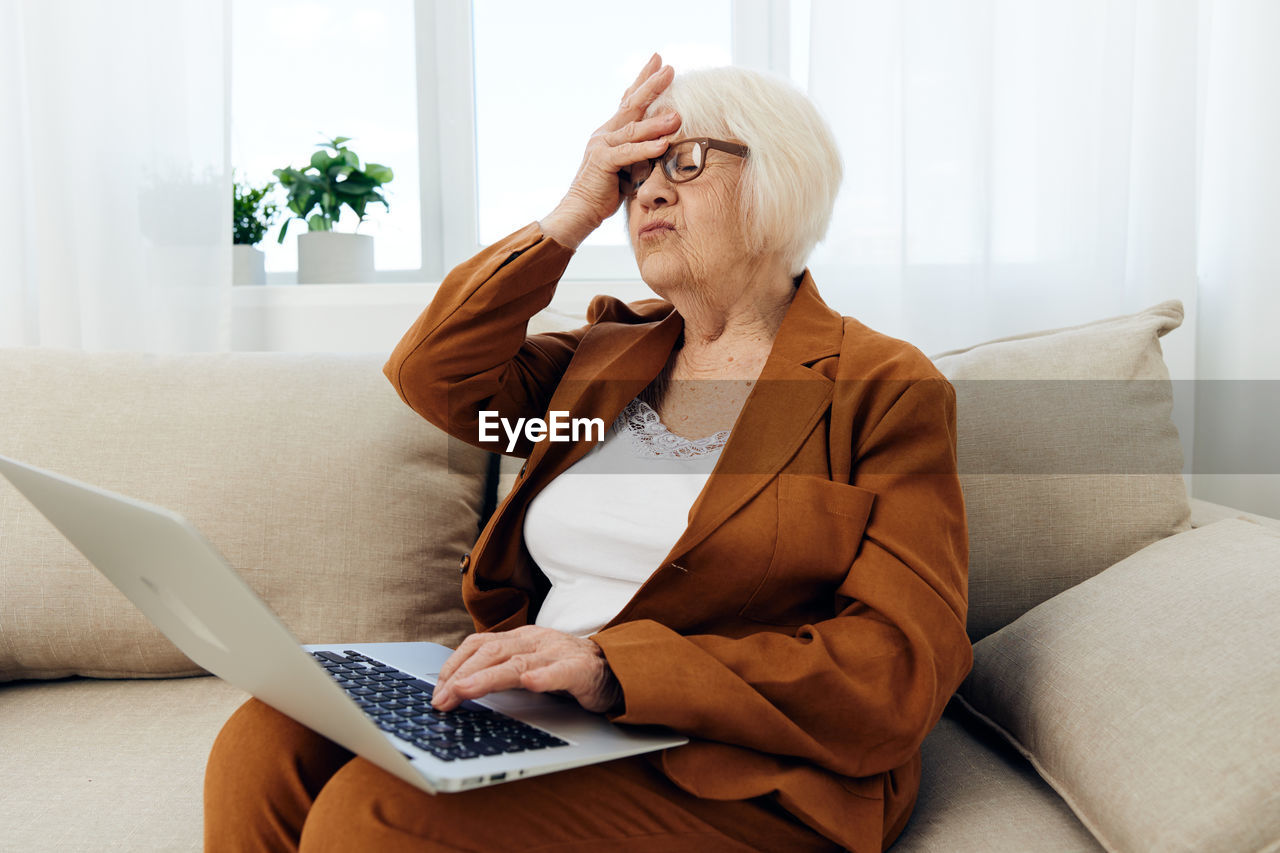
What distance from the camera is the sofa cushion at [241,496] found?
4.49ft

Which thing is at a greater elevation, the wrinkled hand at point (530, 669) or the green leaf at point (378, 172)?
the green leaf at point (378, 172)

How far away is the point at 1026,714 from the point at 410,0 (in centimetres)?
204

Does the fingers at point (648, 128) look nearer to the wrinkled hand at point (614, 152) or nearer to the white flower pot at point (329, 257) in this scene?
the wrinkled hand at point (614, 152)

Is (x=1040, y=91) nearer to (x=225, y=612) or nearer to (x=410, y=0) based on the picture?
(x=410, y=0)

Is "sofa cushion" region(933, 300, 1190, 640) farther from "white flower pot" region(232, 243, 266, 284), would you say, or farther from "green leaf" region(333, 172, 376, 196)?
"white flower pot" region(232, 243, 266, 284)

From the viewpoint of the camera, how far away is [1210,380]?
1875 mm

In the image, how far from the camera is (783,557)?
39.6 inches

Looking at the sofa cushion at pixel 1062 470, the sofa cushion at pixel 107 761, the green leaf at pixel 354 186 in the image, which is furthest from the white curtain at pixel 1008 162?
the sofa cushion at pixel 107 761

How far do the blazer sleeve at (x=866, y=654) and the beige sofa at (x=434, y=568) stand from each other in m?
0.17

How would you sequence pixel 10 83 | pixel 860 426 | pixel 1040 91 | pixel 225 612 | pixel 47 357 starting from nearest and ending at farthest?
pixel 225 612 → pixel 860 426 → pixel 47 357 → pixel 1040 91 → pixel 10 83

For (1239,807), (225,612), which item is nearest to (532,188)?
(225,612)

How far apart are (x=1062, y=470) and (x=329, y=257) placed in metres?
1.63

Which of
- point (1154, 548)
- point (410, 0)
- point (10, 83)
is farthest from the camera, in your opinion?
point (410, 0)

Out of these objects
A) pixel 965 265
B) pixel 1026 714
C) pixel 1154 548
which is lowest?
pixel 1026 714
